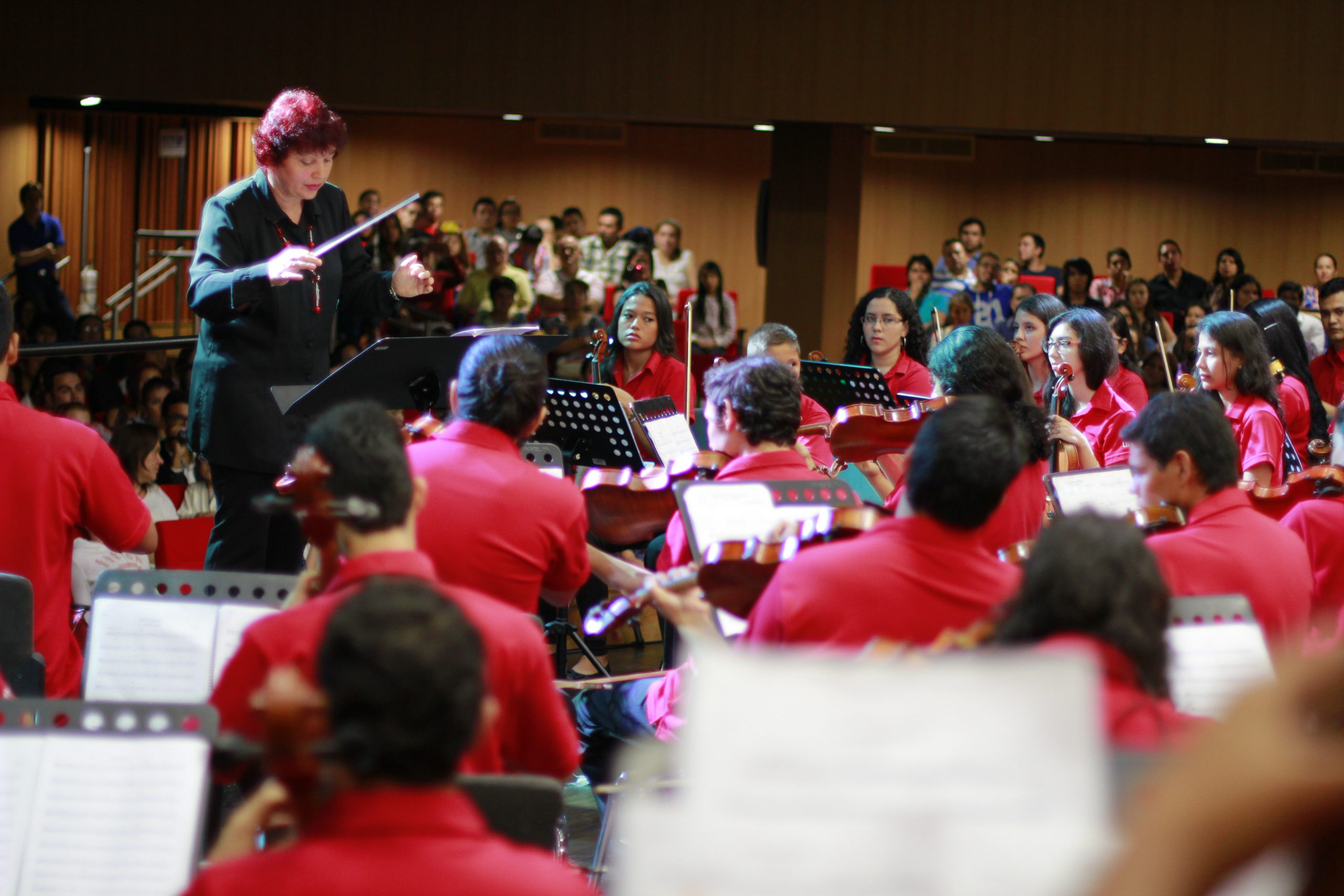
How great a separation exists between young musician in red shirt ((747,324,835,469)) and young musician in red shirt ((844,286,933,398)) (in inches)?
17.2

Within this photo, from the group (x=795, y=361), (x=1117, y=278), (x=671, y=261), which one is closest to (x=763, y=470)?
(x=795, y=361)

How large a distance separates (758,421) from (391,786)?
6.61ft

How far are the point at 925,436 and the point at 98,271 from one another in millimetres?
10609

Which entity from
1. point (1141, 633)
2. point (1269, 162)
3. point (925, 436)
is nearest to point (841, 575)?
point (925, 436)

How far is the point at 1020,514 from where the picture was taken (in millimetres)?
3154

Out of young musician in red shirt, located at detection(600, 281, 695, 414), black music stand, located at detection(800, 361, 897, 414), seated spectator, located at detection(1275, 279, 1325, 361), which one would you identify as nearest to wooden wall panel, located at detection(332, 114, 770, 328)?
seated spectator, located at detection(1275, 279, 1325, 361)

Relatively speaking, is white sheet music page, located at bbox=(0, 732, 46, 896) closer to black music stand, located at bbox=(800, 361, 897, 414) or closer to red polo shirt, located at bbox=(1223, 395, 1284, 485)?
black music stand, located at bbox=(800, 361, 897, 414)

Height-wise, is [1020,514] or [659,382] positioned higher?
[659,382]

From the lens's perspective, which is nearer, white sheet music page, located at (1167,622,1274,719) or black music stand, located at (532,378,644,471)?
white sheet music page, located at (1167,622,1274,719)

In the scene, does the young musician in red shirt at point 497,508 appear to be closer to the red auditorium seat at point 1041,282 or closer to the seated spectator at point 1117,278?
the red auditorium seat at point 1041,282

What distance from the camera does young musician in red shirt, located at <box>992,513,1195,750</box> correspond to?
1564mm

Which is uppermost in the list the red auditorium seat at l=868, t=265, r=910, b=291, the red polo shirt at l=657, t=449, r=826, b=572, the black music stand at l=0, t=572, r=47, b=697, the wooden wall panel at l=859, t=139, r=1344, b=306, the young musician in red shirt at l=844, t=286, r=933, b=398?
the wooden wall panel at l=859, t=139, r=1344, b=306

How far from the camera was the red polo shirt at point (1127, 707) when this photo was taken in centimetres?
143

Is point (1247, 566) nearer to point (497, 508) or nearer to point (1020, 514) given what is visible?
point (1020, 514)
